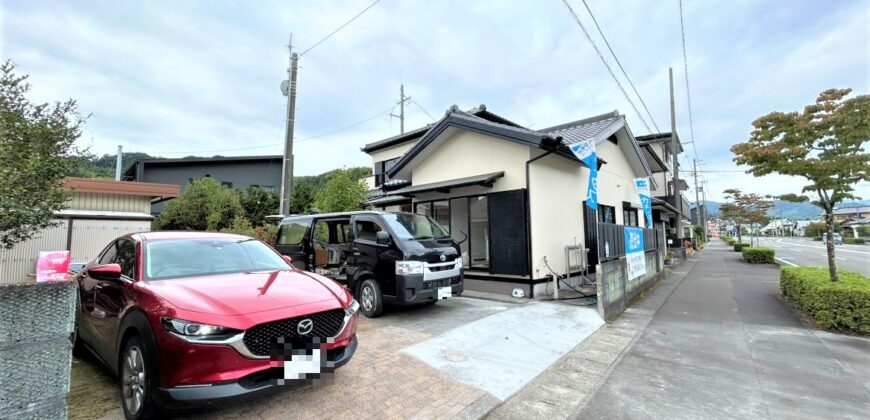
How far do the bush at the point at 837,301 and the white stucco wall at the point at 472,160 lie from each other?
18.4 feet

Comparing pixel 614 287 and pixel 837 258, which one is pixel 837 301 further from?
pixel 837 258

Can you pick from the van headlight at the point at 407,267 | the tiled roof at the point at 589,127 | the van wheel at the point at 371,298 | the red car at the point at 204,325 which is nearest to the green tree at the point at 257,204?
the van wheel at the point at 371,298

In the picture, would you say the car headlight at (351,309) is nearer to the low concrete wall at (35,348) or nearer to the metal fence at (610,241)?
the low concrete wall at (35,348)

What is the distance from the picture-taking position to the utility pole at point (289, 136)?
10.9m

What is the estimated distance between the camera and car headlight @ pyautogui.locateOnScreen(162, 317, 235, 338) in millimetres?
2539

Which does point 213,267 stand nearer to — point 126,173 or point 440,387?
point 440,387

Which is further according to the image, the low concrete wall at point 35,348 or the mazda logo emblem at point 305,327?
the mazda logo emblem at point 305,327

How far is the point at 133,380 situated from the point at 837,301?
977 cm

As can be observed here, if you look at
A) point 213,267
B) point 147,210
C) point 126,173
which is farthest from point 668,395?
point 126,173

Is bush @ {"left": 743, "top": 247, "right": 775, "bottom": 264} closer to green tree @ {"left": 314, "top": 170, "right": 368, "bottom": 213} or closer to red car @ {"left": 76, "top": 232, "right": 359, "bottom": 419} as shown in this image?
green tree @ {"left": 314, "top": 170, "right": 368, "bottom": 213}

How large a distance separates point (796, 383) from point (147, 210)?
14206 mm

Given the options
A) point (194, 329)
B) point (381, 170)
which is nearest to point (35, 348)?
point (194, 329)

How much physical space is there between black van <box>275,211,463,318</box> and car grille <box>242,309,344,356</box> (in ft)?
9.02

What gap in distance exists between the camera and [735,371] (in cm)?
442
